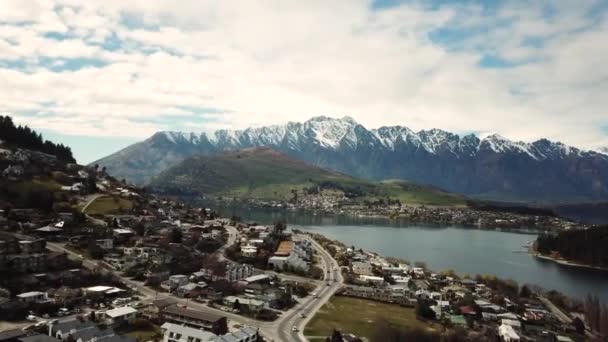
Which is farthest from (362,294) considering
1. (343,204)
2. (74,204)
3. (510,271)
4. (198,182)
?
(198,182)

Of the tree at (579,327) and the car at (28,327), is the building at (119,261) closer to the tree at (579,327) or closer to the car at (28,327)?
the car at (28,327)

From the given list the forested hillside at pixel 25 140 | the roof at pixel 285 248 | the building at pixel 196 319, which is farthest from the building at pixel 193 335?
the forested hillside at pixel 25 140

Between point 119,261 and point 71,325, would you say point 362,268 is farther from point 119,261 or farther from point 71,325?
point 71,325

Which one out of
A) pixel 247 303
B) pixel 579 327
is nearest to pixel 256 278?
pixel 247 303

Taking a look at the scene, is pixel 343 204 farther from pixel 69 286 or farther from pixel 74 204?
pixel 69 286

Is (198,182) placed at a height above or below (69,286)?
above
